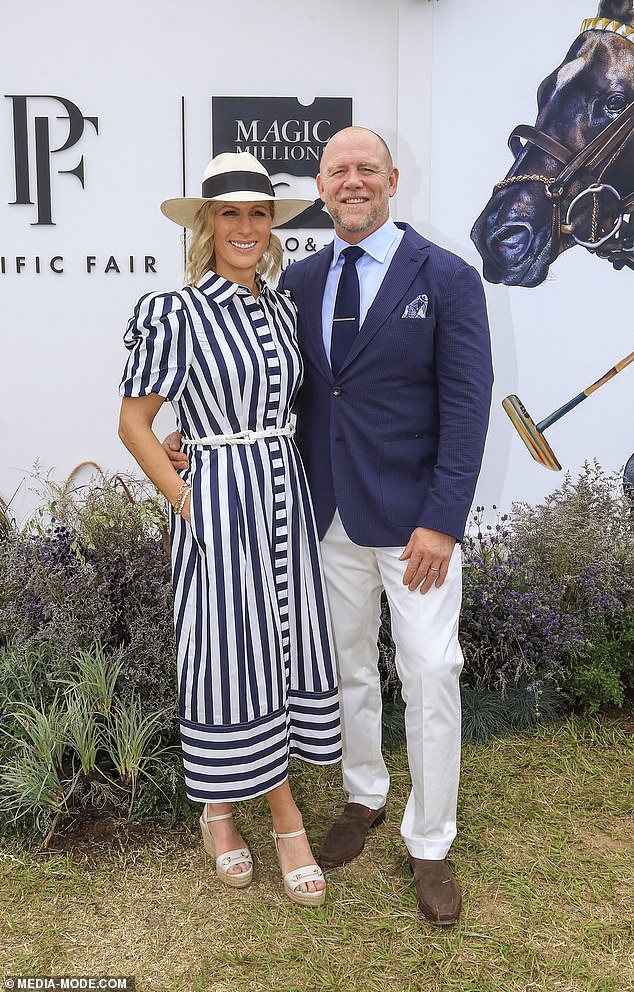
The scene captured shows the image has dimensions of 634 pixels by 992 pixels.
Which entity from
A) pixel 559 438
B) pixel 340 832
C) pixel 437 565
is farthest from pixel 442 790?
pixel 559 438

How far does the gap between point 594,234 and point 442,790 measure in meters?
3.00

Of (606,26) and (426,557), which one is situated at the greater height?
(606,26)

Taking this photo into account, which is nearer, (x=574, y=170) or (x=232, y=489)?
(x=232, y=489)

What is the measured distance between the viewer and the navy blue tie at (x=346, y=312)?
2.55m

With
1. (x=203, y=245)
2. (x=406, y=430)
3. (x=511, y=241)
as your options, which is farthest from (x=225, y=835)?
(x=511, y=241)

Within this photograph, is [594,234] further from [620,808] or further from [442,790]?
[442,790]

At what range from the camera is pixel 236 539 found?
2.48 meters

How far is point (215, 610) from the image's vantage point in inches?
98.0

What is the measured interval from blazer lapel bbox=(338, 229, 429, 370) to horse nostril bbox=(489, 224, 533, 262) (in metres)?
2.00

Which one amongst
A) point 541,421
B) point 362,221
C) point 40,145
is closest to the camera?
point 362,221

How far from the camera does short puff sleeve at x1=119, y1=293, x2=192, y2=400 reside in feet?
7.88

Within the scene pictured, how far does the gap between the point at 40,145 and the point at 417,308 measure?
2.55 metres

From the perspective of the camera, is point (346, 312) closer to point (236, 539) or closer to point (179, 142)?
point (236, 539)

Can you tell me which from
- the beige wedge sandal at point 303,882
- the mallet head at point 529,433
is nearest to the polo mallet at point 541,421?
the mallet head at point 529,433
